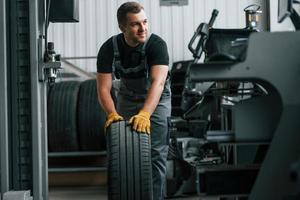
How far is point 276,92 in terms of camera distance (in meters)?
1.84

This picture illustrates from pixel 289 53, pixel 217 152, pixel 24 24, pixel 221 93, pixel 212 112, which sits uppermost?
pixel 24 24

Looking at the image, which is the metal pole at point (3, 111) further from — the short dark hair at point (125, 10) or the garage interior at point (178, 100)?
the short dark hair at point (125, 10)

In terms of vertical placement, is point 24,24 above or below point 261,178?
above

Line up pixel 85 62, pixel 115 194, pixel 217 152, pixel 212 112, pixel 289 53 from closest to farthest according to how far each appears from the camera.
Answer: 1. pixel 289 53
2. pixel 115 194
3. pixel 217 152
4. pixel 212 112
5. pixel 85 62

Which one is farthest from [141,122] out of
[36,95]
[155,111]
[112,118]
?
[36,95]

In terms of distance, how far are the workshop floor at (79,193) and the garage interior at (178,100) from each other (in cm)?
1

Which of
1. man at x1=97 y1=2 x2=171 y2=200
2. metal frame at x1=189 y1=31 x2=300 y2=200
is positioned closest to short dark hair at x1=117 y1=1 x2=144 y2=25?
man at x1=97 y1=2 x2=171 y2=200

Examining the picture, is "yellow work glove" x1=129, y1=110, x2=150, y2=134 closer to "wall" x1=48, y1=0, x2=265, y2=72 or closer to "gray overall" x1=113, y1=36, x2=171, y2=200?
"gray overall" x1=113, y1=36, x2=171, y2=200

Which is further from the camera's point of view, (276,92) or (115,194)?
(115,194)

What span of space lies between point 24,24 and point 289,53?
5.73ft

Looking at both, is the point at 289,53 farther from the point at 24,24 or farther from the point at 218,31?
the point at 24,24

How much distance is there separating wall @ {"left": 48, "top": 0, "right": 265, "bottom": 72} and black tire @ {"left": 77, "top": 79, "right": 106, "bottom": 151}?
1436 millimetres

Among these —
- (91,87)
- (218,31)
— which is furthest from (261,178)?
(91,87)

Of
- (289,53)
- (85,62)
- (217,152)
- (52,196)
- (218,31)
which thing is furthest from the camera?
(85,62)
